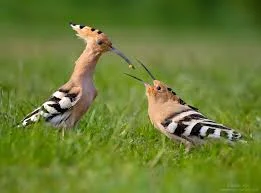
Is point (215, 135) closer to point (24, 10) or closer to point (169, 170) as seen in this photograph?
point (169, 170)

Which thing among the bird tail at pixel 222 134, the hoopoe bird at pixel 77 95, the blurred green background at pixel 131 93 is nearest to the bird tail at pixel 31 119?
the hoopoe bird at pixel 77 95

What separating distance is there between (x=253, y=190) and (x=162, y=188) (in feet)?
1.54

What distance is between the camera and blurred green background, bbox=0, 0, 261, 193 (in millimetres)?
4051

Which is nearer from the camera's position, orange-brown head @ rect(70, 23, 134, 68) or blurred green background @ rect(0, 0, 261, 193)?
blurred green background @ rect(0, 0, 261, 193)

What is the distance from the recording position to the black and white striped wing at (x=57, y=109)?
17.1 ft

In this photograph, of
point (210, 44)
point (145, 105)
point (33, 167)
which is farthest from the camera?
point (210, 44)

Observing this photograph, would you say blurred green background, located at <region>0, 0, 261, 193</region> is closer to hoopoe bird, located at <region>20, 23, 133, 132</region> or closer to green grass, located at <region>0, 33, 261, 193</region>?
green grass, located at <region>0, 33, 261, 193</region>

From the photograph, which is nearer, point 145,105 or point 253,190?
point 253,190

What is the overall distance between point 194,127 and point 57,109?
0.92 metres

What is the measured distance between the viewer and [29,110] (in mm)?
6129

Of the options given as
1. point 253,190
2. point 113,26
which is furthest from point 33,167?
point 113,26

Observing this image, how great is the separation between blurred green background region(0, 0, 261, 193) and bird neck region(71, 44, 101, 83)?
0.35 metres

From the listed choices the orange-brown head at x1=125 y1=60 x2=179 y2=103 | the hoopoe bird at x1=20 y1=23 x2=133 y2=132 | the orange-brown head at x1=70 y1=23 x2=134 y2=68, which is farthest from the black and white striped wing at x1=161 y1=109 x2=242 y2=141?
the orange-brown head at x1=70 y1=23 x2=134 y2=68

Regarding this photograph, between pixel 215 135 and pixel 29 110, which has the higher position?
pixel 215 135
